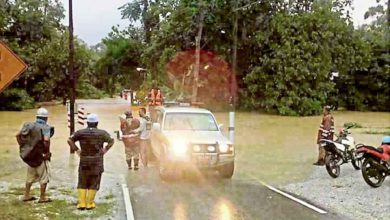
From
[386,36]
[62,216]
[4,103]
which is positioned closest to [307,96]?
[386,36]

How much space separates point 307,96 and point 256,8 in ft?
23.5

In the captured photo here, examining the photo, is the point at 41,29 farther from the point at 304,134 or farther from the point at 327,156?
the point at 327,156

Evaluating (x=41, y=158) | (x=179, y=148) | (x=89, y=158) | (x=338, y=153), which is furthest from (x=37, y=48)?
(x=89, y=158)

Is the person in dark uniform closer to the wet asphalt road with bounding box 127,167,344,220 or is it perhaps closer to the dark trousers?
the dark trousers

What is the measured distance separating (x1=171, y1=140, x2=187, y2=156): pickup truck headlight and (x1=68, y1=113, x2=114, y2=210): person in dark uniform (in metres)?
3.09

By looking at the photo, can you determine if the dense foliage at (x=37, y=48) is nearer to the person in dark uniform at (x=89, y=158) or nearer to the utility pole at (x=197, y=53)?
the utility pole at (x=197, y=53)

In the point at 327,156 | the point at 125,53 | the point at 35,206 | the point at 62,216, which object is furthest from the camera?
the point at 125,53

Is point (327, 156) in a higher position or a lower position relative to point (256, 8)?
lower

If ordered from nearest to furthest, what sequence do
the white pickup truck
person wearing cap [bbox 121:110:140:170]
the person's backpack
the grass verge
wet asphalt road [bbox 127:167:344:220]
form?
the grass verge, wet asphalt road [bbox 127:167:344:220], the person's backpack, the white pickup truck, person wearing cap [bbox 121:110:140:170]

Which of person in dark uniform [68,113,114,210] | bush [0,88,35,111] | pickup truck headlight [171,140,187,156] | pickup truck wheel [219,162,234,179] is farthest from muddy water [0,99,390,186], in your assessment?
bush [0,88,35,111]

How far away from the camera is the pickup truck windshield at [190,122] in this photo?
514 inches

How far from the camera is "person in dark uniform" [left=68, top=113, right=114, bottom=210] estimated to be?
872cm

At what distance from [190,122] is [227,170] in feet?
5.54

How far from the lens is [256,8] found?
1501 inches
